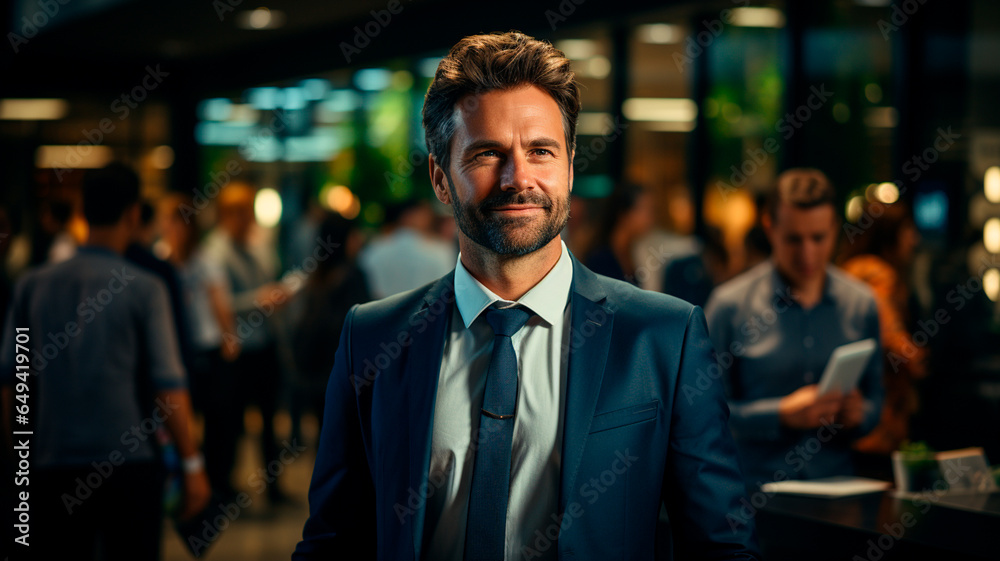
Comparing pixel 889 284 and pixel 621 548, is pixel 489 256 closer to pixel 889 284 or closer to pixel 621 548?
pixel 621 548

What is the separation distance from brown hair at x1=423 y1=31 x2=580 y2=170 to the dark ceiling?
197 inches

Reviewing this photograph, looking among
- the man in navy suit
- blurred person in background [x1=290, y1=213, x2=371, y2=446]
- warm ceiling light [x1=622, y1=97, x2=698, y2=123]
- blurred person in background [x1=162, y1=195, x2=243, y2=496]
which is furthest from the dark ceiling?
the man in navy suit

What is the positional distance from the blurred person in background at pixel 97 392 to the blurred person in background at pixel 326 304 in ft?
5.42

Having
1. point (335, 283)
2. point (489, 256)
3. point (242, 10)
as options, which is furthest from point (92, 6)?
point (489, 256)

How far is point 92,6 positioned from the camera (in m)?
9.12

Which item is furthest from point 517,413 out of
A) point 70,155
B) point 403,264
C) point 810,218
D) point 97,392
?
point 70,155

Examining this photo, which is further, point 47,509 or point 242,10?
point 242,10

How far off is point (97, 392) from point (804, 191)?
2686 millimetres

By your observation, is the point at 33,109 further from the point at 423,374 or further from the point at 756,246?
the point at 423,374


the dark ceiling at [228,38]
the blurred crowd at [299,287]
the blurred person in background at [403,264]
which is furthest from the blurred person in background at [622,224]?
the dark ceiling at [228,38]

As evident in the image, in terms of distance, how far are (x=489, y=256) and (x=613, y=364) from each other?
0.30 m

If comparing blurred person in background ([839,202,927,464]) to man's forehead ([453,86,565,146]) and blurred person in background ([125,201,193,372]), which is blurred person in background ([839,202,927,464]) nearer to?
man's forehead ([453,86,565,146])

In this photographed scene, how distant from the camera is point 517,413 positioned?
1.53 m

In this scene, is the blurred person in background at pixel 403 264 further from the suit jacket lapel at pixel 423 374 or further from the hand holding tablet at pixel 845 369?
the suit jacket lapel at pixel 423 374
